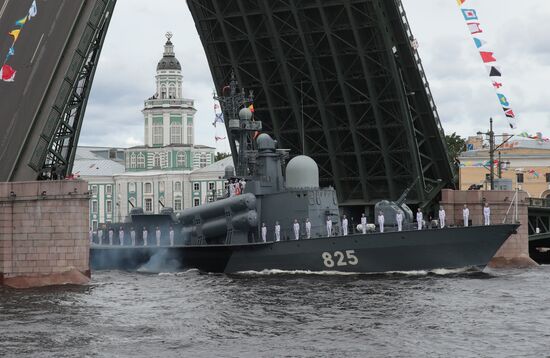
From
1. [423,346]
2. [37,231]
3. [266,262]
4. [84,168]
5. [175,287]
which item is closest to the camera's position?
[423,346]

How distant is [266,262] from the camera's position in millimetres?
37844

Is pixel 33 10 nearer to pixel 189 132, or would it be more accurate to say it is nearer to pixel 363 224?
pixel 363 224

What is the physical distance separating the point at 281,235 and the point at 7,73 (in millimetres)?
11850

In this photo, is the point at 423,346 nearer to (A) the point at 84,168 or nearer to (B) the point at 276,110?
(B) the point at 276,110

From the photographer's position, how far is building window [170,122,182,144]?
4469 inches

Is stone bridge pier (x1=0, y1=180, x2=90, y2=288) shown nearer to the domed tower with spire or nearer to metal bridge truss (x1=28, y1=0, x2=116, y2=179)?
metal bridge truss (x1=28, y1=0, x2=116, y2=179)

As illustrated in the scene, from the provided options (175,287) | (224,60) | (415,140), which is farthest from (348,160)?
(175,287)

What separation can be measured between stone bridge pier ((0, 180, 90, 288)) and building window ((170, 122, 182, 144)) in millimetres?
81494

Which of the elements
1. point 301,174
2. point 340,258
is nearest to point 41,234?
point 340,258

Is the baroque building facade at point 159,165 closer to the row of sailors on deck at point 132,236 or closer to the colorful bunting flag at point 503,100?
the row of sailors on deck at point 132,236

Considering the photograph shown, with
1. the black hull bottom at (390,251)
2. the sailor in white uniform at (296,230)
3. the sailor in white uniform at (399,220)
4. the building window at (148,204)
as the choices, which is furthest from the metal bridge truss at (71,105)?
the building window at (148,204)

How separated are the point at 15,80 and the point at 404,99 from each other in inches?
671

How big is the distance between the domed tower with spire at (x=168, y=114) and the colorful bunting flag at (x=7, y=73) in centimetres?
7928

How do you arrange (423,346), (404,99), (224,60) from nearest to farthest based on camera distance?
(423,346) → (404,99) → (224,60)
